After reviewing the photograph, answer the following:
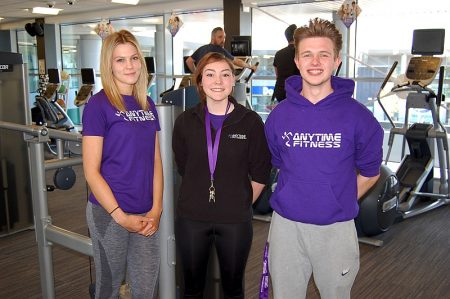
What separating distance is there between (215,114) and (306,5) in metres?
7.37

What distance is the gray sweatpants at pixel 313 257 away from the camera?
1.71 meters

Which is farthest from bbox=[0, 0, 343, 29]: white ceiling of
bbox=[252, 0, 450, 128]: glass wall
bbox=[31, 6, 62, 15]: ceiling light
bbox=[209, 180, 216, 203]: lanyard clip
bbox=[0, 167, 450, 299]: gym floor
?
bbox=[209, 180, 216, 203]: lanyard clip

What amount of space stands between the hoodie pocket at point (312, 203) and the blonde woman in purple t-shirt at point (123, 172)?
0.57 meters

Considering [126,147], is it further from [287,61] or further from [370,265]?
[287,61]

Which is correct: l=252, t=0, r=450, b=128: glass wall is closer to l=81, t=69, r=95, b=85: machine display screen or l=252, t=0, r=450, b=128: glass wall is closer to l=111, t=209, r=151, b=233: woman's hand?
l=81, t=69, r=95, b=85: machine display screen

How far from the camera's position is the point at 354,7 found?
7.17m

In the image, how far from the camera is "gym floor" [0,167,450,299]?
3.08m

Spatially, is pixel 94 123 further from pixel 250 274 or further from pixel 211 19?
pixel 211 19

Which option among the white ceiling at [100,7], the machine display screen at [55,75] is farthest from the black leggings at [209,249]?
the machine display screen at [55,75]

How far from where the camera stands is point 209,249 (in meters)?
2.04

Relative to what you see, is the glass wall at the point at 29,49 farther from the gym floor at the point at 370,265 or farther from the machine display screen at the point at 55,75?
the gym floor at the point at 370,265

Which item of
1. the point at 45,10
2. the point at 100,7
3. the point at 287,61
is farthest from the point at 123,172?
the point at 45,10

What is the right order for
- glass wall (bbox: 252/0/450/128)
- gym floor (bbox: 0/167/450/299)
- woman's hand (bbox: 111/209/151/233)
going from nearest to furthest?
woman's hand (bbox: 111/209/151/233) < gym floor (bbox: 0/167/450/299) < glass wall (bbox: 252/0/450/128)

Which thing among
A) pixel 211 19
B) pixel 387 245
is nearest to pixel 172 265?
pixel 387 245
